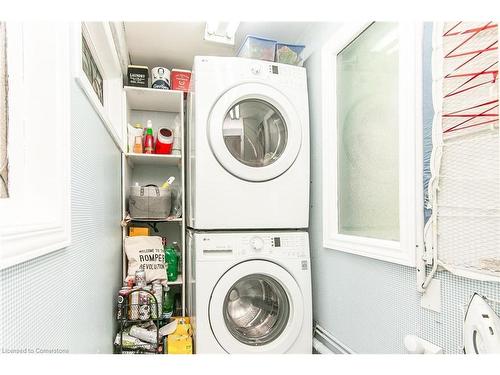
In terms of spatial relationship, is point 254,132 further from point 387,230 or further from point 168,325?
point 168,325

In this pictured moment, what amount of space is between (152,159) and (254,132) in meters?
0.95

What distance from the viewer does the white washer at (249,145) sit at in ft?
5.21

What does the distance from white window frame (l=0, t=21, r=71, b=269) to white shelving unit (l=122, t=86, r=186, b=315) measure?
1.25m

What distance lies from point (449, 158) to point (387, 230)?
41cm

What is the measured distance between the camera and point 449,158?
929 millimetres

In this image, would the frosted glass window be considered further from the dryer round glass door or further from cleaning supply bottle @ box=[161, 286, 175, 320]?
cleaning supply bottle @ box=[161, 286, 175, 320]

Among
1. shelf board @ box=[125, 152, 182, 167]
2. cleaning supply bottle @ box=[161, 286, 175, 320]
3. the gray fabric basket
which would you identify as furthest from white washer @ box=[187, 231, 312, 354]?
shelf board @ box=[125, 152, 182, 167]

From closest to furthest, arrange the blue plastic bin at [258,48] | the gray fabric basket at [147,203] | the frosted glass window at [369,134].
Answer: the frosted glass window at [369,134] < the blue plastic bin at [258,48] < the gray fabric basket at [147,203]

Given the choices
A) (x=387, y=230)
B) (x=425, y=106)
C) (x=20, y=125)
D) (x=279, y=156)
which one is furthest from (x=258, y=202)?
(x=20, y=125)

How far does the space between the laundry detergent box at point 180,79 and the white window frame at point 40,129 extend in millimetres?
1429

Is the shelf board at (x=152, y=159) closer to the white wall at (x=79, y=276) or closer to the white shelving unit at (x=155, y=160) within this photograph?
the white shelving unit at (x=155, y=160)

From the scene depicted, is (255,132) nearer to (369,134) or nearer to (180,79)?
(369,134)

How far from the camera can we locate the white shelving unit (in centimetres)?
203

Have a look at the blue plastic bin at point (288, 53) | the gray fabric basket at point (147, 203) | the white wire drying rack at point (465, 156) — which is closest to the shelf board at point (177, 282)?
the gray fabric basket at point (147, 203)
